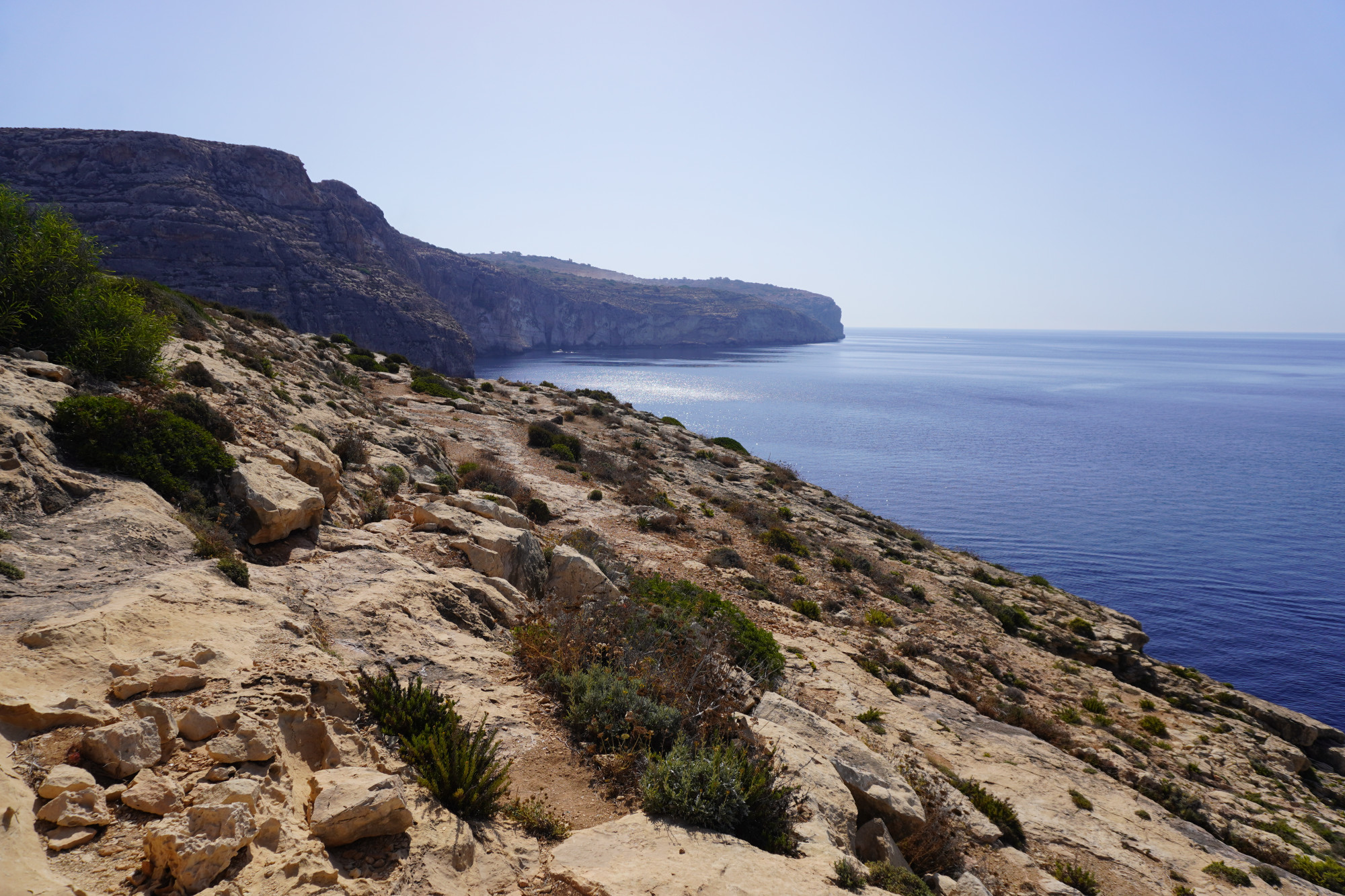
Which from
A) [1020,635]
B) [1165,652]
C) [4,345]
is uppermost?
Answer: [4,345]

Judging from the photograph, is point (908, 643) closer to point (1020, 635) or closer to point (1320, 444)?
point (1020, 635)

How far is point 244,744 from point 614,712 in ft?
12.4

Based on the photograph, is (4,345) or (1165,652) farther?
(1165,652)

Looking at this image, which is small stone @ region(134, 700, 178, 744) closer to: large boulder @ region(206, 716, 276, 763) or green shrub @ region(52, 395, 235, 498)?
large boulder @ region(206, 716, 276, 763)

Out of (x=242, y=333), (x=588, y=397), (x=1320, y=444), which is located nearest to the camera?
(x=242, y=333)

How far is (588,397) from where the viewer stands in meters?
43.8

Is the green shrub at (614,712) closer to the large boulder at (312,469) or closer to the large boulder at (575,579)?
the large boulder at (575,579)

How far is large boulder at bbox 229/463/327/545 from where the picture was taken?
8.94m

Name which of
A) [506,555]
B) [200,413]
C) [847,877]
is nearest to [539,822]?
[847,877]

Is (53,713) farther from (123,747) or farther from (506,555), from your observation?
(506,555)

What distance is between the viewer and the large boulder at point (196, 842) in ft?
12.4

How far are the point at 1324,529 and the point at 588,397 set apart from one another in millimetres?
47196

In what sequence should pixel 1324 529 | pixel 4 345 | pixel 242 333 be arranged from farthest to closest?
pixel 1324 529, pixel 242 333, pixel 4 345

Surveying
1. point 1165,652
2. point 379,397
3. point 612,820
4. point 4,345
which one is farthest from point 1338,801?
point 379,397
